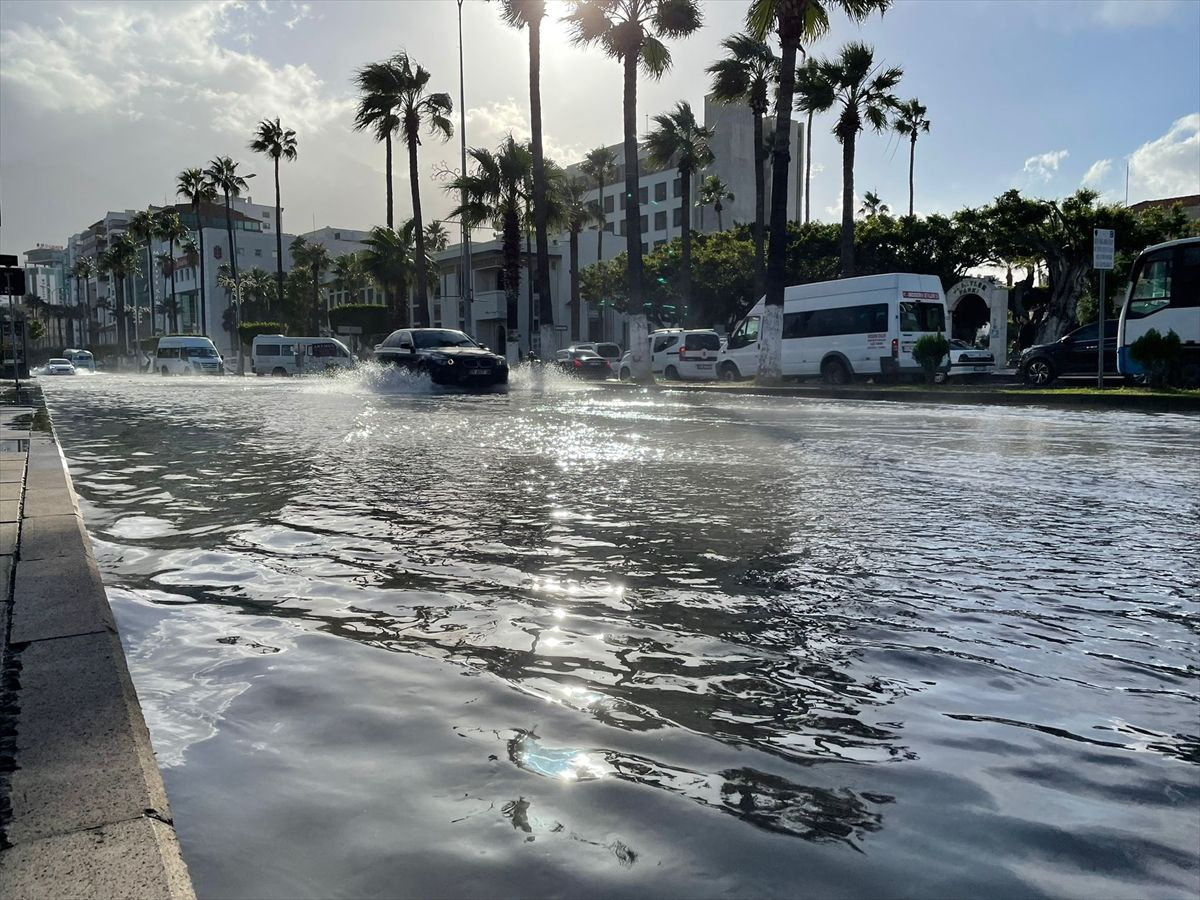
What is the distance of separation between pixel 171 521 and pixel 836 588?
13.8ft

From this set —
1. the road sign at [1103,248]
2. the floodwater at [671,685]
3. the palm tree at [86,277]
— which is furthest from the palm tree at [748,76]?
the palm tree at [86,277]

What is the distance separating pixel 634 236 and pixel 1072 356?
41.7 ft

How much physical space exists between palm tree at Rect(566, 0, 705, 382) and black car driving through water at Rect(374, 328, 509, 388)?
6059 mm

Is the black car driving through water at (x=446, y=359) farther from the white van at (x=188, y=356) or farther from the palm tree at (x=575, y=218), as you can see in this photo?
the white van at (x=188, y=356)

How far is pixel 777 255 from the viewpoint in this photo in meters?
24.2

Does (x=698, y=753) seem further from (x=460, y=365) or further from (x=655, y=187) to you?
(x=655, y=187)

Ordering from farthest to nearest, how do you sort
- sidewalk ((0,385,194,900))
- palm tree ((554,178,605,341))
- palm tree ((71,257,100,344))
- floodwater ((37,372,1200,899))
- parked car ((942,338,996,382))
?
palm tree ((71,257,100,344)) < palm tree ((554,178,605,341)) < parked car ((942,338,996,382)) < floodwater ((37,372,1200,899)) < sidewalk ((0,385,194,900))

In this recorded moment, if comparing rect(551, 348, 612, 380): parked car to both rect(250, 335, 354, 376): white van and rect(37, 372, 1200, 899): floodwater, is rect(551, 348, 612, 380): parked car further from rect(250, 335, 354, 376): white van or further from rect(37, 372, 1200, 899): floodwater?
rect(37, 372, 1200, 899): floodwater

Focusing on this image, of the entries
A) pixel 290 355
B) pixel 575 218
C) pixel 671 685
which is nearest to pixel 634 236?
pixel 290 355

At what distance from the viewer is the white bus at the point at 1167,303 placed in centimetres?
1891

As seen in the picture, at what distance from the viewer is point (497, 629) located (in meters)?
3.78

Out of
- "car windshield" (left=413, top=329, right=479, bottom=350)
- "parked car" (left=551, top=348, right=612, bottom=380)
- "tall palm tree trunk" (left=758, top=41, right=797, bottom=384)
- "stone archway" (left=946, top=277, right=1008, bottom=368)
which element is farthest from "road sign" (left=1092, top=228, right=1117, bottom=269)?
"parked car" (left=551, top=348, right=612, bottom=380)

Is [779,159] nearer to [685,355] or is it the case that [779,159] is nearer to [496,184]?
[685,355]

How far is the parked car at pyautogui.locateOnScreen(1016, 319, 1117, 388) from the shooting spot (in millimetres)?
22016
